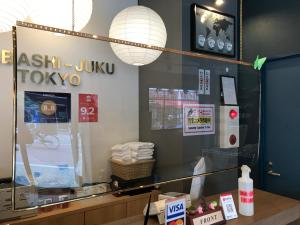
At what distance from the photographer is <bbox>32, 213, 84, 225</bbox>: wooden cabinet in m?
1.85

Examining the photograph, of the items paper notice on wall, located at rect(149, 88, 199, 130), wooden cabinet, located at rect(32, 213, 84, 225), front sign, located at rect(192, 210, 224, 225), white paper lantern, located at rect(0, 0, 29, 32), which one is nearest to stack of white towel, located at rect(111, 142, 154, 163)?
paper notice on wall, located at rect(149, 88, 199, 130)

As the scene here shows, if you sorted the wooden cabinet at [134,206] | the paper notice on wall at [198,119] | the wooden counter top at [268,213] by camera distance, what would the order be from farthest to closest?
the wooden cabinet at [134,206]
the paper notice on wall at [198,119]
the wooden counter top at [268,213]

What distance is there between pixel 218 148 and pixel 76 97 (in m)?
1.16

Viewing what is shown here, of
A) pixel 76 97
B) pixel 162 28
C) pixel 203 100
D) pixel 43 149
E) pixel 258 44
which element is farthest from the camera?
pixel 258 44

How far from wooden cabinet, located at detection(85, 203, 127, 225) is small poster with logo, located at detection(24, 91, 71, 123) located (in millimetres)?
1066

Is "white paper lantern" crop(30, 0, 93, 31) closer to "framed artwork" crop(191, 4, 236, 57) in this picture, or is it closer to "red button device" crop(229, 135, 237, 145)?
"framed artwork" crop(191, 4, 236, 57)

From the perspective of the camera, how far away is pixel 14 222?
1699 mm

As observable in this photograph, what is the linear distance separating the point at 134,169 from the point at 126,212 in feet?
1.29

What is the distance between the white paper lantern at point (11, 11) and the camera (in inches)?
50.5

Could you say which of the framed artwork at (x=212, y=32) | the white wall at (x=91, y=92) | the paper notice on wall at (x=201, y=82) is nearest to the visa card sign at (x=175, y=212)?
the white wall at (x=91, y=92)

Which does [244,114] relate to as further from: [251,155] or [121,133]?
[121,133]

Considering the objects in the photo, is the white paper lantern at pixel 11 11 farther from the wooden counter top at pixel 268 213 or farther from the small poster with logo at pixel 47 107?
the wooden counter top at pixel 268 213

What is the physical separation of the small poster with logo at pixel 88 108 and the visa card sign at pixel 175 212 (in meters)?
0.58

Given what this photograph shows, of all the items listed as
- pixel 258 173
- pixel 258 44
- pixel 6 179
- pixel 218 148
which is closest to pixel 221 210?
pixel 218 148
